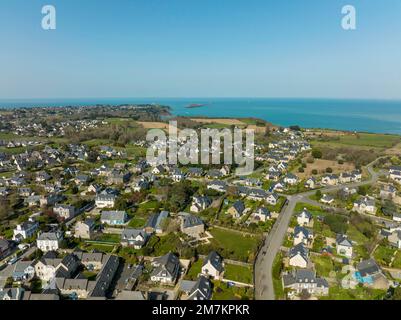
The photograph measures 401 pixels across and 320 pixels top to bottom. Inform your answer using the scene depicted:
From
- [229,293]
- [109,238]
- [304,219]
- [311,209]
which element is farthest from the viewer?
[311,209]

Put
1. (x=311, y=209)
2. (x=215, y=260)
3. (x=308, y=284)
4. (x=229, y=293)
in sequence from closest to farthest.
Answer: (x=229, y=293) < (x=308, y=284) < (x=215, y=260) < (x=311, y=209)

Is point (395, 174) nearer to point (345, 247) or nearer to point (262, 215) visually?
point (262, 215)

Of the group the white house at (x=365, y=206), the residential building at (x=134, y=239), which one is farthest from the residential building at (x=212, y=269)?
the white house at (x=365, y=206)

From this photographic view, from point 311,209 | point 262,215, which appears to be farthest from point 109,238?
point 311,209

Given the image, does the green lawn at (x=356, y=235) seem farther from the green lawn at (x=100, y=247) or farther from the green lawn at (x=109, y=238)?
the green lawn at (x=100, y=247)

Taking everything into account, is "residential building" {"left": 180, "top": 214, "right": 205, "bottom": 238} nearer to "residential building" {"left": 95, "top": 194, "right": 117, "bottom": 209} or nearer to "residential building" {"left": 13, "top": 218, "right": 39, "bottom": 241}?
"residential building" {"left": 95, "top": 194, "right": 117, "bottom": 209}

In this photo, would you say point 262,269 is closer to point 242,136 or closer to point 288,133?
point 242,136

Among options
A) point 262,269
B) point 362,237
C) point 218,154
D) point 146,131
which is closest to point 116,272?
point 262,269
